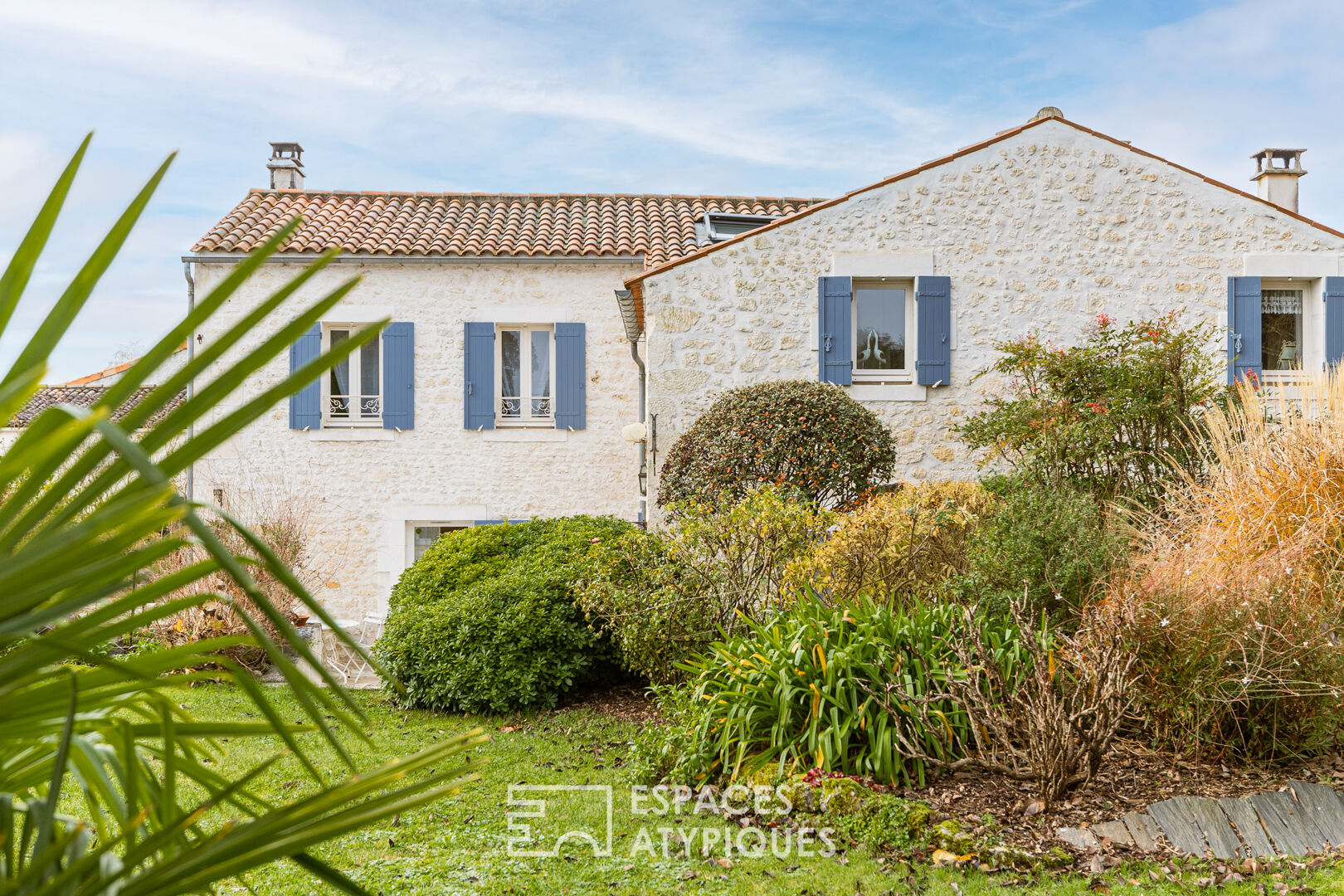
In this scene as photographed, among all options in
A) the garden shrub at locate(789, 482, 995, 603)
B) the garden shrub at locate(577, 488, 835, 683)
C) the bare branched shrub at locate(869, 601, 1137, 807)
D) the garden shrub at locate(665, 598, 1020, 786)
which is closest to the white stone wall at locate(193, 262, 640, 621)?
the garden shrub at locate(577, 488, 835, 683)

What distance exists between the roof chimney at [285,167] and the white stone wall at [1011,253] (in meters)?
7.96

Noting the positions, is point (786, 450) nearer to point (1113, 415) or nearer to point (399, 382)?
point (1113, 415)

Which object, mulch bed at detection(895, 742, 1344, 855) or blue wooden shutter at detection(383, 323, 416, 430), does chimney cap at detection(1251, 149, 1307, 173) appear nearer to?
mulch bed at detection(895, 742, 1344, 855)

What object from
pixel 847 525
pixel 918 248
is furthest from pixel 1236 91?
pixel 847 525

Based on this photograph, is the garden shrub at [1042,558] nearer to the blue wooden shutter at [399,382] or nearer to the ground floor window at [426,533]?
the ground floor window at [426,533]

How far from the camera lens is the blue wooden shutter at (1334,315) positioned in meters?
10.3

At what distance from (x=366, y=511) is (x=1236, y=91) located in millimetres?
12030

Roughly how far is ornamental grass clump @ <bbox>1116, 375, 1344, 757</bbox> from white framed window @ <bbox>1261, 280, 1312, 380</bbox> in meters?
6.29

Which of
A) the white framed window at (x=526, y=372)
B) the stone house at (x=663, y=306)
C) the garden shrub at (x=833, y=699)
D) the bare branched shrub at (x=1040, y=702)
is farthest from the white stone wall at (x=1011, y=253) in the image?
the bare branched shrub at (x=1040, y=702)

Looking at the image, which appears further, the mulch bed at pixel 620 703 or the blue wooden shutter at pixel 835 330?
the blue wooden shutter at pixel 835 330

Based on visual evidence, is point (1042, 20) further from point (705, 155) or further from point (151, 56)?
point (705, 155)

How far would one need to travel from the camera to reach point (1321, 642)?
429 centimetres

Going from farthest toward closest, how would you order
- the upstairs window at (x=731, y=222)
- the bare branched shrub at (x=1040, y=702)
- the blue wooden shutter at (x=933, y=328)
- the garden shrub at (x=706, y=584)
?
the upstairs window at (x=731, y=222), the blue wooden shutter at (x=933, y=328), the garden shrub at (x=706, y=584), the bare branched shrub at (x=1040, y=702)

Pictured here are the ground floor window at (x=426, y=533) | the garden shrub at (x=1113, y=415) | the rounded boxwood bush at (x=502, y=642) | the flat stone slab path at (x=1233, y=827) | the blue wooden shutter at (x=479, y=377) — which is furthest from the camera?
the ground floor window at (x=426, y=533)
